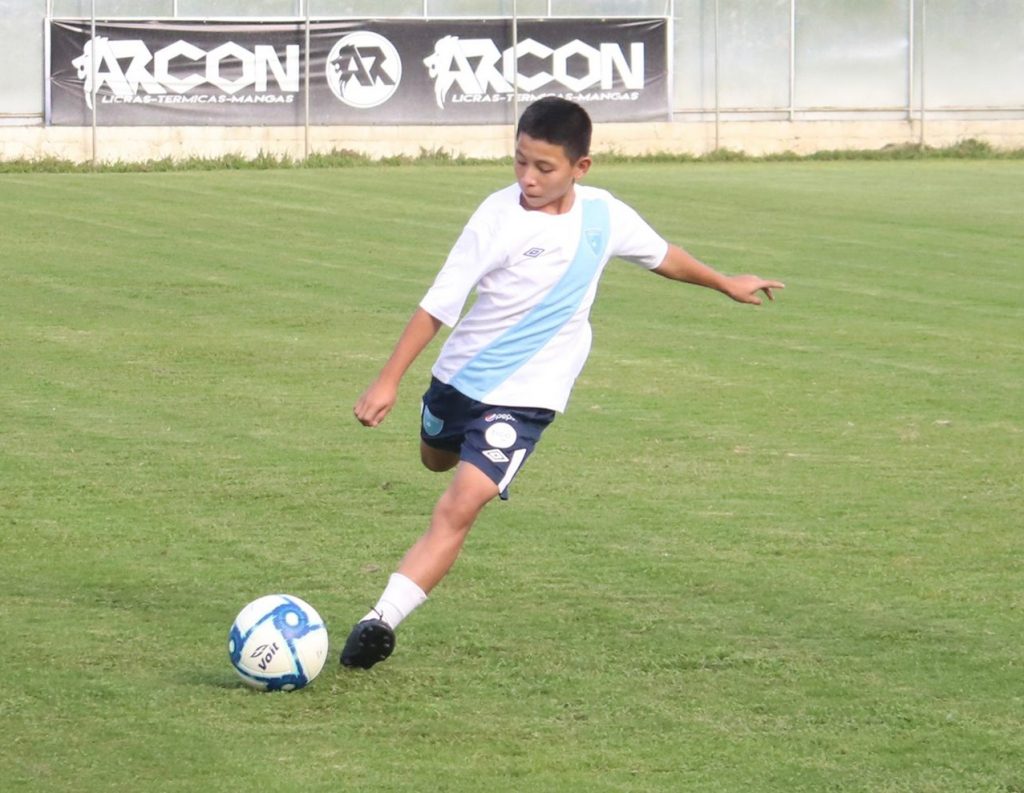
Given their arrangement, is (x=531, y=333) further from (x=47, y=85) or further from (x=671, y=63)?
(x=671, y=63)

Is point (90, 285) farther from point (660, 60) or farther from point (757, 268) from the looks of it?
point (660, 60)

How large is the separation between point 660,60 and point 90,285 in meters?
20.5

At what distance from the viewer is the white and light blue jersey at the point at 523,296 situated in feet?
18.2

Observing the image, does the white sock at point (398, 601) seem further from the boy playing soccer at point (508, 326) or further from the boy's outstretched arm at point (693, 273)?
the boy's outstretched arm at point (693, 273)

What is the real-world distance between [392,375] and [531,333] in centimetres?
55

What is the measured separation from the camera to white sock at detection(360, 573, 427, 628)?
556cm

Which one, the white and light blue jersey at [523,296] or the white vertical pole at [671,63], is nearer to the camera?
the white and light blue jersey at [523,296]

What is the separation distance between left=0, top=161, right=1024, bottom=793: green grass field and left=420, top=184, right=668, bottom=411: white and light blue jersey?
2.74 ft

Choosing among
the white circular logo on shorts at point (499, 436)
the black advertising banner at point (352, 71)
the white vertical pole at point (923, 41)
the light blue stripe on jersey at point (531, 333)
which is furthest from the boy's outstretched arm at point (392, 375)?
the white vertical pole at point (923, 41)

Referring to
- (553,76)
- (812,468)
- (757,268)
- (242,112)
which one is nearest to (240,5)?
(242,112)

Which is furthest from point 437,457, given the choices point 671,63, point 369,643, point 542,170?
point 671,63

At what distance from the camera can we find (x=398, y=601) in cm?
556

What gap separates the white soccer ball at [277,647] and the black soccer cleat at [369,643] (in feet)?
0.32

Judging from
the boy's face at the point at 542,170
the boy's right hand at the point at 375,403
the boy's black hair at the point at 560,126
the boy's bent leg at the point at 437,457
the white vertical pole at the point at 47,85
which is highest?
the white vertical pole at the point at 47,85
